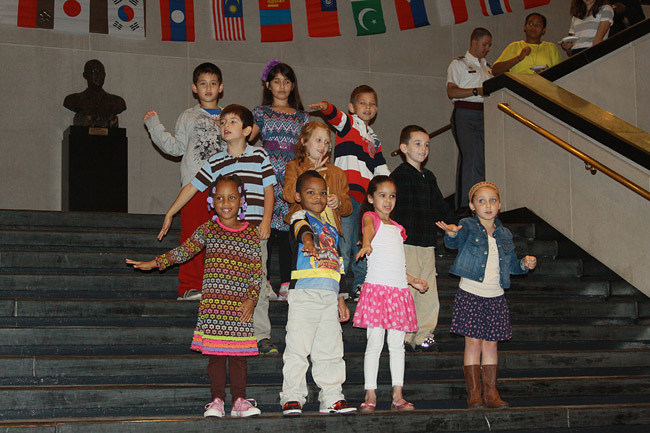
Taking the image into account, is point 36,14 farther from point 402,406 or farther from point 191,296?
point 402,406

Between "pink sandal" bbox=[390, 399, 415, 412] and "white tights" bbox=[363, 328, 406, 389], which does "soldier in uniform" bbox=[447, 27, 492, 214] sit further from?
"pink sandal" bbox=[390, 399, 415, 412]

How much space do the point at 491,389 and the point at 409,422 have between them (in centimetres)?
65

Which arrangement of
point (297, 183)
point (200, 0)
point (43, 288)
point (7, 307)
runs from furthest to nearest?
point (200, 0)
point (43, 288)
point (7, 307)
point (297, 183)

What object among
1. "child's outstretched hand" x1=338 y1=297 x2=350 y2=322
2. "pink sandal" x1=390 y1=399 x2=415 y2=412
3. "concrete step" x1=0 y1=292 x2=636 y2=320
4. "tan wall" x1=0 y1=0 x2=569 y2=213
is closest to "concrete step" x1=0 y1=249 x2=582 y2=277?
"concrete step" x1=0 y1=292 x2=636 y2=320

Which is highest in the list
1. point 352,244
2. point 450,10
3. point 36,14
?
point 450,10

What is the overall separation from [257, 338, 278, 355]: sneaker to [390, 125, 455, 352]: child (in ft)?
3.17

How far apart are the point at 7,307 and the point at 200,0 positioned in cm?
672

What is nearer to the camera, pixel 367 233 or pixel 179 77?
pixel 367 233

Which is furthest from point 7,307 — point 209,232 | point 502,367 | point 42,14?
point 42,14

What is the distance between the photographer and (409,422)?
4.42 metres

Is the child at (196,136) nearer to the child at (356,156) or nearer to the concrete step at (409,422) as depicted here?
the child at (356,156)

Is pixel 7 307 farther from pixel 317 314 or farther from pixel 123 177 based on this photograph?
pixel 123 177

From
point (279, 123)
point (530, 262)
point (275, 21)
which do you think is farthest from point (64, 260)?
point (275, 21)

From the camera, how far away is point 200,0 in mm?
10984
